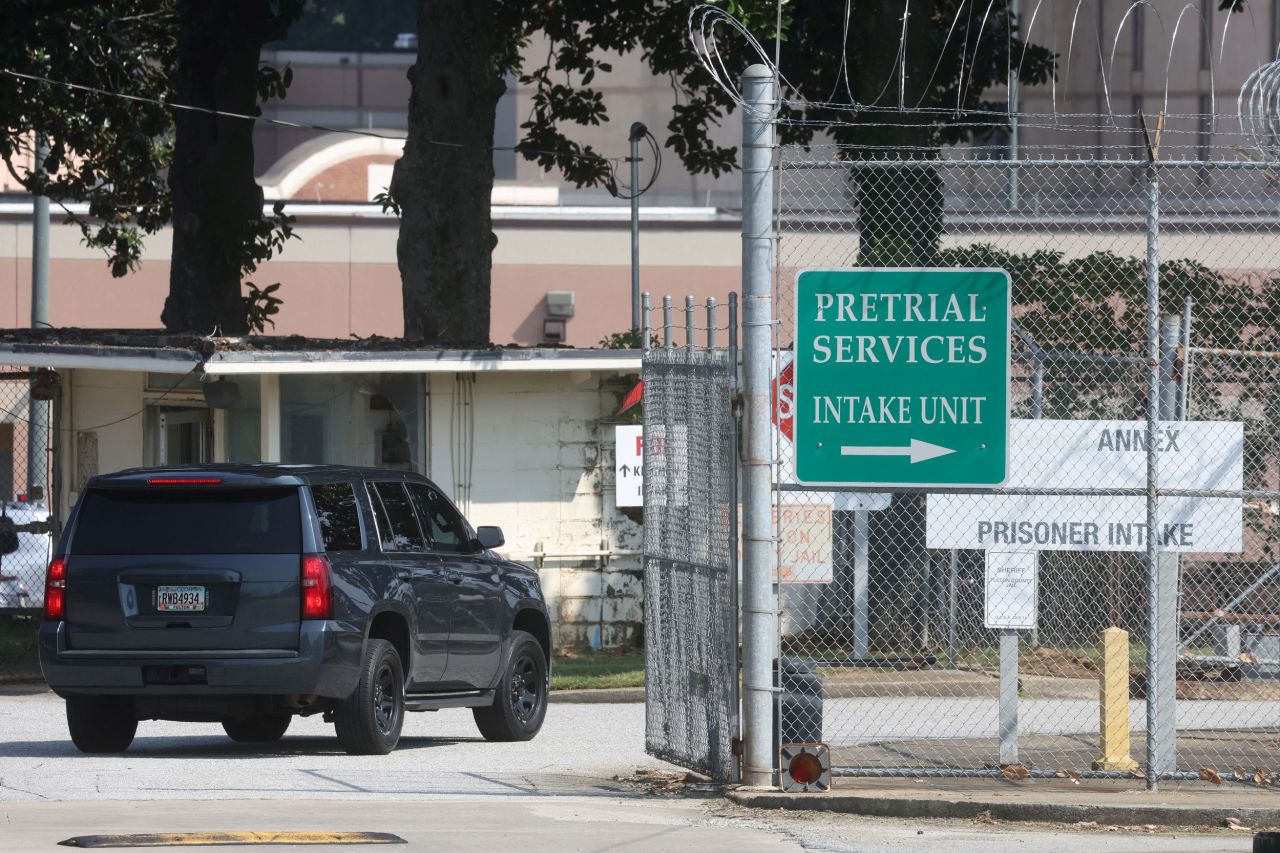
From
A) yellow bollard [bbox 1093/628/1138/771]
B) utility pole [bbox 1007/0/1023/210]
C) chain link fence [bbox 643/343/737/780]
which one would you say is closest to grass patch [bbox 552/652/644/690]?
utility pole [bbox 1007/0/1023/210]

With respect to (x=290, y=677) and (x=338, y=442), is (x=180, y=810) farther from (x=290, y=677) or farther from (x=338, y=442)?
(x=338, y=442)

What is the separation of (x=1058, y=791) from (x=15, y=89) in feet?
58.4

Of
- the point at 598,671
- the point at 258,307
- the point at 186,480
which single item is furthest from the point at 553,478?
the point at 186,480

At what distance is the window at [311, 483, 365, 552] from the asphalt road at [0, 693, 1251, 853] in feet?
4.37

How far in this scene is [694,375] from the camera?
36.1ft

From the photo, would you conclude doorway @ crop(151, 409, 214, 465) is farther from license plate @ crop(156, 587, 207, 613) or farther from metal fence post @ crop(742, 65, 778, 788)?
metal fence post @ crop(742, 65, 778, 788)

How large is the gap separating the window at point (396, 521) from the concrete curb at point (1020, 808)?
132 inches

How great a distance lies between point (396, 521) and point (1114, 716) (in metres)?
4.65

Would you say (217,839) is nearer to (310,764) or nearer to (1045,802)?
(310,764)

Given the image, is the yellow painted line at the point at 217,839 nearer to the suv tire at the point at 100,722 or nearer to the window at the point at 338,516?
the window at the point at 338,516

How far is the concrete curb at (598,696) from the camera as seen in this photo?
1744 centimetres

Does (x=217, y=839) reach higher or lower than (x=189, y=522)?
lower

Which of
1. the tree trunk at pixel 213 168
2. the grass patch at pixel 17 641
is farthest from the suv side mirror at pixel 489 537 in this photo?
the tree trunk at pixel 213 168

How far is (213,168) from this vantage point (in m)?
23.7
